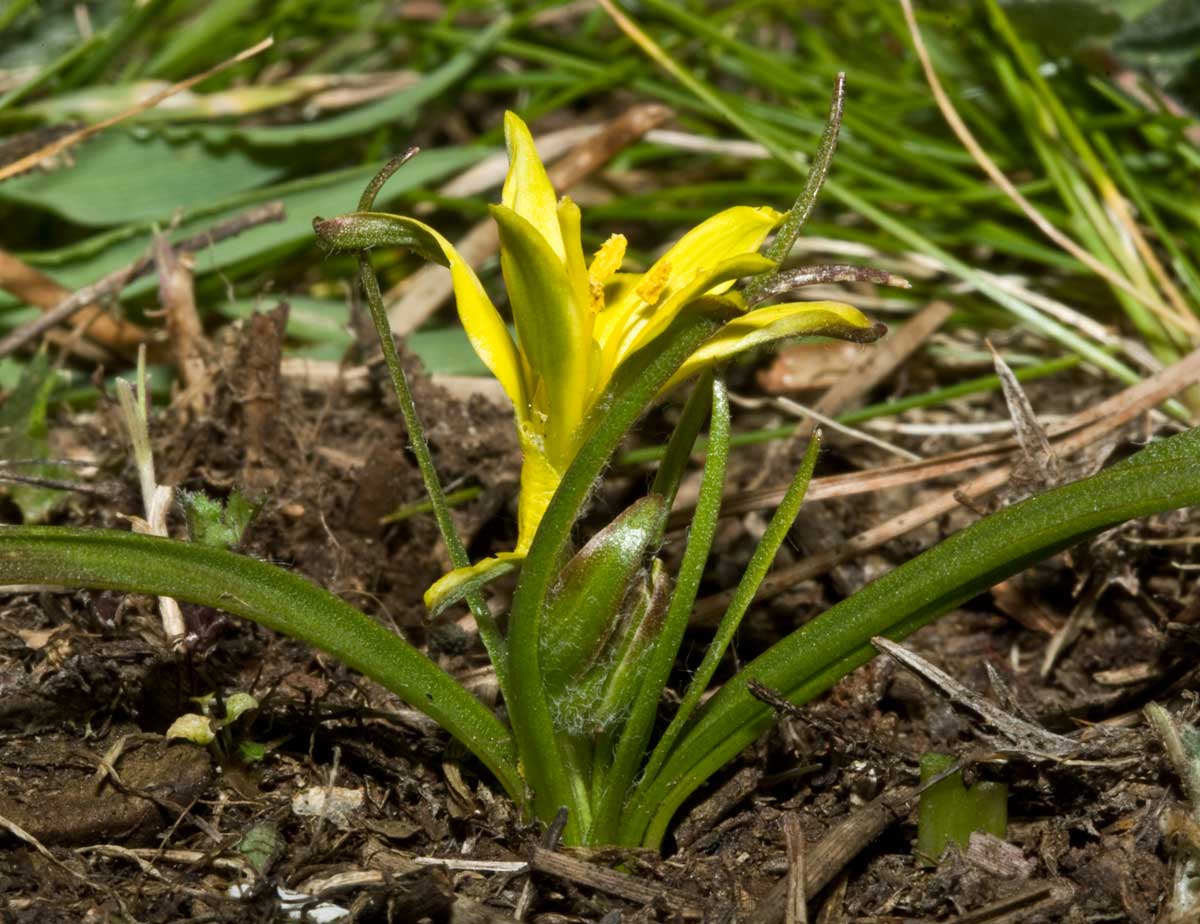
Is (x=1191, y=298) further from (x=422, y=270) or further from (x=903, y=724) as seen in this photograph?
(x=422, y=270)

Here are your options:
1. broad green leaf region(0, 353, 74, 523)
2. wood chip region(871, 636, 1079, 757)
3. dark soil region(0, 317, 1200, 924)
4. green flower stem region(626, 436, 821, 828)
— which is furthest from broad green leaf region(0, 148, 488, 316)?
wood chip region(871, 636, 1079, 757)

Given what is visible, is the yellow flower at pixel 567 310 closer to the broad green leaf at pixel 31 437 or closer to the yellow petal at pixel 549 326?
the yellow petal at pixel 549 326

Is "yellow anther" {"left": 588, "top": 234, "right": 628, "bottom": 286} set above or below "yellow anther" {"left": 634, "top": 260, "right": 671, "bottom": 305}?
above

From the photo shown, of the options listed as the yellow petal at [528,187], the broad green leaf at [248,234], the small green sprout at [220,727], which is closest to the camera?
the yellow petal at [528,187]

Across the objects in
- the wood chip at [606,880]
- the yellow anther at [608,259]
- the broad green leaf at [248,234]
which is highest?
the broad green leaf at [248,234]

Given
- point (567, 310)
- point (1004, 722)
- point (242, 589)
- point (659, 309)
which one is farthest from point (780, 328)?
point (242, 589)

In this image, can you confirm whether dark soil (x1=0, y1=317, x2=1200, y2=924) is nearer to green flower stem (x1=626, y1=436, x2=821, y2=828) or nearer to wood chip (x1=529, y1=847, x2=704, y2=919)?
wood chip (x1=529, y1=847, x2=704, y2=919)

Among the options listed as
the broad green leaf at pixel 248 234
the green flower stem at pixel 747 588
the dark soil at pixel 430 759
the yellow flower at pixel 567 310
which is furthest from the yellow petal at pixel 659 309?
the broad green leaf at pixel 248 234
